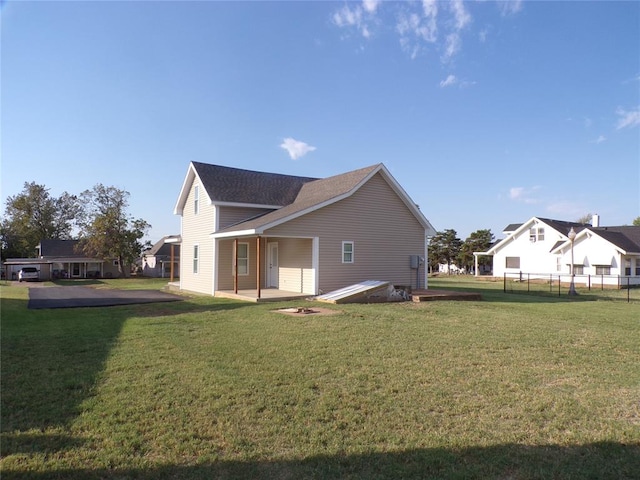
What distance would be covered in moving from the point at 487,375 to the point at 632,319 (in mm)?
8209

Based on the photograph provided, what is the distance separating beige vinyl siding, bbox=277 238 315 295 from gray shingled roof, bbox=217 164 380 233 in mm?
1481

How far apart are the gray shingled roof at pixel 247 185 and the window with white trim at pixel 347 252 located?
13.9 feet

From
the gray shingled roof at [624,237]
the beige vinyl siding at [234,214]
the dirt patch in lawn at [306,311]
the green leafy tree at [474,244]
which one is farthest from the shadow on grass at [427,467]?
the green leafy tree at [474,244]

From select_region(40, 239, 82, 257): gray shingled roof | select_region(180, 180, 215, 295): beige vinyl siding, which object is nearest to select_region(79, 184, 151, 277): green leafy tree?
select_region(40, 239, 82, 257): gray shingled roof

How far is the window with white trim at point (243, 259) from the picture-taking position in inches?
757

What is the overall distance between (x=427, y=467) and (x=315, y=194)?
664 inches

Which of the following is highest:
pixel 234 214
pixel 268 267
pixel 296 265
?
pixel 234 214

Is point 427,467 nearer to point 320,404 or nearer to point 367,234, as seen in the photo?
point 320,404

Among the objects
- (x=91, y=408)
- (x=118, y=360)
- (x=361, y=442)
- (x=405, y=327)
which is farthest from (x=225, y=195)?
(x=361, y=442)

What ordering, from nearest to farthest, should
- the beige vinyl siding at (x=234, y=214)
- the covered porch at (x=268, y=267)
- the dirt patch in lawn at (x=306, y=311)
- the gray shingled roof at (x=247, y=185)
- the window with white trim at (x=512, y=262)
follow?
the dirt patch in lawn at (x=306, y=311) < the covered porch at (x=268, y=267) < the beige vinyl siding at (x=234, y=214) < the gray shingled roof at (x=247, y=185) < the window with white trim at (x=512, y=262)

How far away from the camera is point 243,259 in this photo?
19375 mm

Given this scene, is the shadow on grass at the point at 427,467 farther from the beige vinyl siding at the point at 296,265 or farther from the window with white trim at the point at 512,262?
the window with white trim at the point at 512,262

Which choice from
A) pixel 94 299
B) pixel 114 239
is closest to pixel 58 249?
pixel 114 239

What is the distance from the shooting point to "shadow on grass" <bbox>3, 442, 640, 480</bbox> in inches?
127
